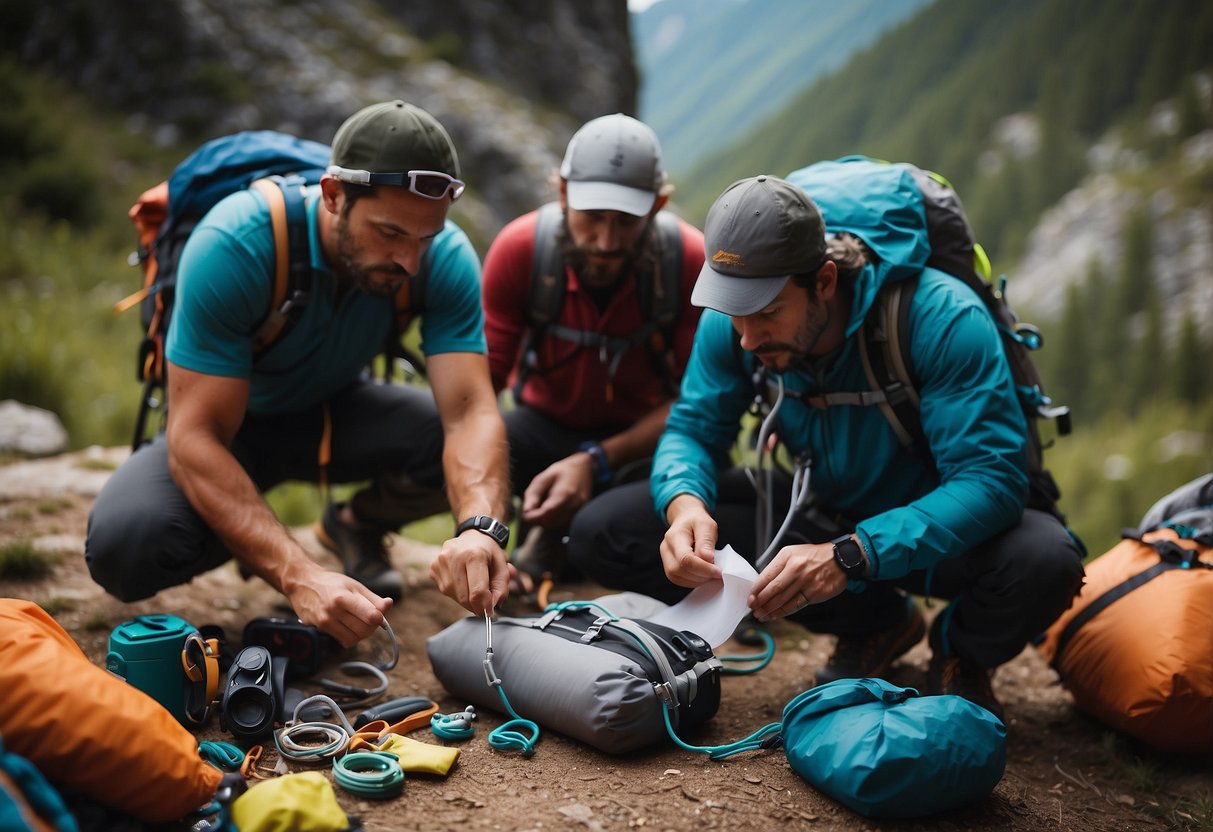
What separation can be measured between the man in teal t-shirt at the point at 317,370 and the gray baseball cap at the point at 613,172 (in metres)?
0.67

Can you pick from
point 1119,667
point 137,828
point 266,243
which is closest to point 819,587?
point 1119,667

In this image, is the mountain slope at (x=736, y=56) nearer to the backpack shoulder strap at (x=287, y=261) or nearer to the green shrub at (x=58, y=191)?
the green shrub at (x=58, y=191)

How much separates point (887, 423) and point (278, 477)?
9.92ft

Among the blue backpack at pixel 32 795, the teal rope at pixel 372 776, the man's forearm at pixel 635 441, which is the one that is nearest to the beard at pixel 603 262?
the man's forearm at pixel 635 441

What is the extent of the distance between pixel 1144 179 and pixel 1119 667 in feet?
397

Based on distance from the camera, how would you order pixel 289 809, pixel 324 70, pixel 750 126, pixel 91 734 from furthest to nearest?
pixel 750 126, pixel 324 70, pixel 289 809, pixel 91 734

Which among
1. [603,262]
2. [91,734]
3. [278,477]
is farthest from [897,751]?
[278,477]

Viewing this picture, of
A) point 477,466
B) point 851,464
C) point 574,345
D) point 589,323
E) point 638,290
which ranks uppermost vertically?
point 638,290

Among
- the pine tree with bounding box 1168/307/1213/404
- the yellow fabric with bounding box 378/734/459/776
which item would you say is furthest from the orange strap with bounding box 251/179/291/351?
the pine tree with bounding box 1168/307/1213/404

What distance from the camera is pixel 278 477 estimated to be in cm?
499

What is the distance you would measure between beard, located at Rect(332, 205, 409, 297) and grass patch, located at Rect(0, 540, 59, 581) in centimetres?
219

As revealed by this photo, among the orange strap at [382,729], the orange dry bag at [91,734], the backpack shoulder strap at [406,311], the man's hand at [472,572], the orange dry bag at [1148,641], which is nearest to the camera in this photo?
the orange dry bag at [91,734]

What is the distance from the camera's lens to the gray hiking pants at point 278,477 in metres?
4.05

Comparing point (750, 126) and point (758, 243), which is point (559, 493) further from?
point (750, 126)
